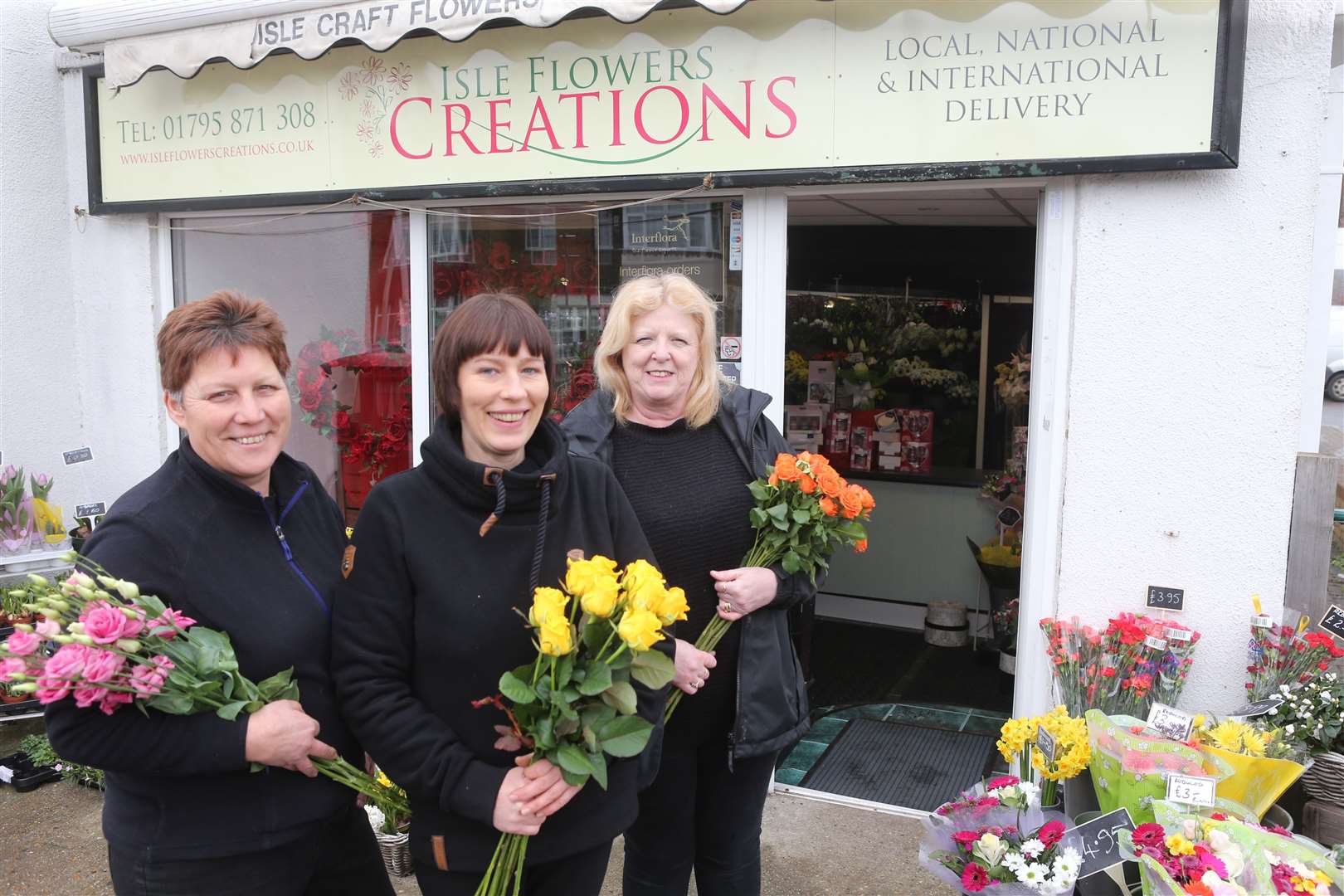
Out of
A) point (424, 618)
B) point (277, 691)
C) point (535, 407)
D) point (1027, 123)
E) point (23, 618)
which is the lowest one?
point (23, 618)

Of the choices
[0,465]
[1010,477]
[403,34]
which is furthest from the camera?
[1010,477]

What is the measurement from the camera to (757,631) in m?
2.47

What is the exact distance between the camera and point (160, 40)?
4363 mm

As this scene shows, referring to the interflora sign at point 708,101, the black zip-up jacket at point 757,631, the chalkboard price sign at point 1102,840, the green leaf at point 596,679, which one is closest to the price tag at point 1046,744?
the chalkboard price sign at point 1102,840

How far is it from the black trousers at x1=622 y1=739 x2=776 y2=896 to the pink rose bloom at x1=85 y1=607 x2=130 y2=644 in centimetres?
127

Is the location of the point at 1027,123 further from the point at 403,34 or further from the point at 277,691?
the point at 277,691

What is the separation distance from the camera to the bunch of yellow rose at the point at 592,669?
1.62 metres

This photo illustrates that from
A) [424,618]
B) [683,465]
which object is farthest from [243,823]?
[683,465]

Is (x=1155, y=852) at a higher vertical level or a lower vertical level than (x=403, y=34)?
lower

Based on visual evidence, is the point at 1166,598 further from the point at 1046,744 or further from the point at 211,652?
the point at 211,652

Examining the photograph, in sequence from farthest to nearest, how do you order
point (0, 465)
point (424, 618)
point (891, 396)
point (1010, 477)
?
point (891, 396) < point (1010, 477) < point (0, 465) < point (424, 618)

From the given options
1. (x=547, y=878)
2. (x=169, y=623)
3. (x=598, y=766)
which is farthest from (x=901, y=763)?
(x=169, y=623)

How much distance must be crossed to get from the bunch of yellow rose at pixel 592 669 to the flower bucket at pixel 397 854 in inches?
73.3

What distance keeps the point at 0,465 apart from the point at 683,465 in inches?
159
